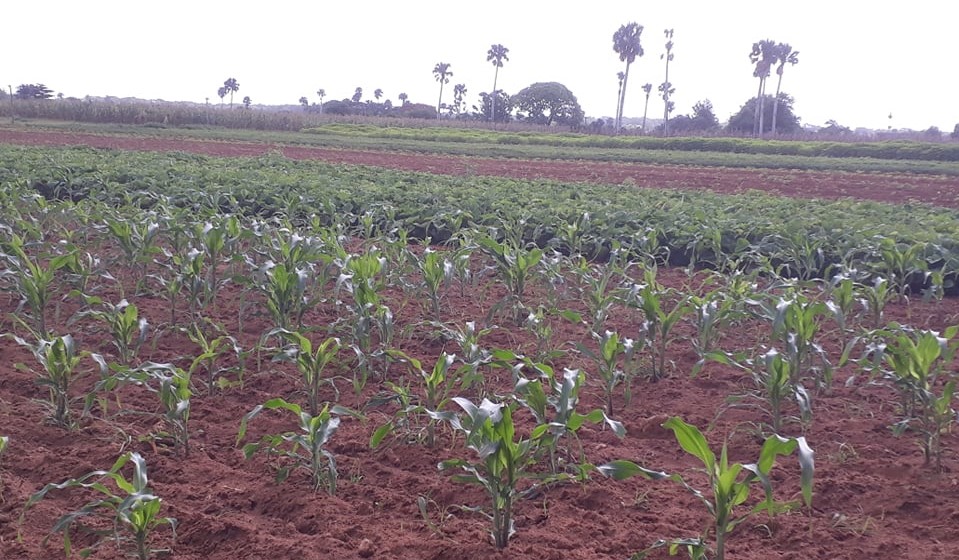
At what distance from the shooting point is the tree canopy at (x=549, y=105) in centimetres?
7256

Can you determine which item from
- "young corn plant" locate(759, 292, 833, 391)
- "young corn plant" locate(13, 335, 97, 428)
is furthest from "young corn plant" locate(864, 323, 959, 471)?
"young corn plant" locate(13, 335, 97, 428)

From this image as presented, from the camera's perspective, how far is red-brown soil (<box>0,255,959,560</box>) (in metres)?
2.75

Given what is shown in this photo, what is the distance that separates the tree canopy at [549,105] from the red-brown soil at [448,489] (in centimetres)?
6961

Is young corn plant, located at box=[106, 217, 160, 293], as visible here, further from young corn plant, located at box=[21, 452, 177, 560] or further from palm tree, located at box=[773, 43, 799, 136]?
palm tree, located at box=[773, 43, 799, 136]

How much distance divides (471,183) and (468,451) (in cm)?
1002

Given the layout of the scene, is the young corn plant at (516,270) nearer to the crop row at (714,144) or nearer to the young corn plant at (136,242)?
the young corn plant at (136,242)

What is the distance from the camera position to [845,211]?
10875mm

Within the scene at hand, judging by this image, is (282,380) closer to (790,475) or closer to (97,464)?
(97,464)

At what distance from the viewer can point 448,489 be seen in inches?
125

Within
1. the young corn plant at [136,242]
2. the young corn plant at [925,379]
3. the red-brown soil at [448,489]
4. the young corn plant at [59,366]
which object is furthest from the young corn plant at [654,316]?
the young corn plant at [136,242]

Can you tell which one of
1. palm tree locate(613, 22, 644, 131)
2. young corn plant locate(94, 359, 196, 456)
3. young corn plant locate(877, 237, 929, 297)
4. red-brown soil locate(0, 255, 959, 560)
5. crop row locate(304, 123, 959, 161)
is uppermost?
palm tree locate(613, 22, 644, 131)

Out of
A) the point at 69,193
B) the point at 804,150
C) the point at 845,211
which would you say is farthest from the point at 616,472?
the point at 804,150

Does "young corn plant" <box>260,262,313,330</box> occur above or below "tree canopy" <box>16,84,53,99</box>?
below

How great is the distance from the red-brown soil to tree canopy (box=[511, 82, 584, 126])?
228 ft
